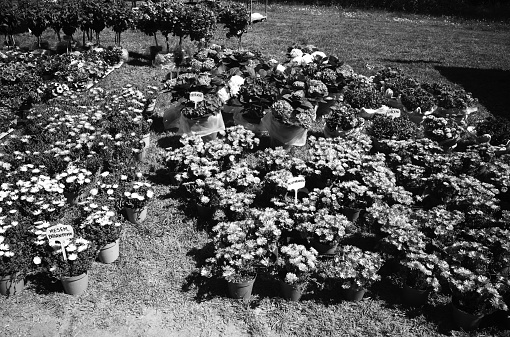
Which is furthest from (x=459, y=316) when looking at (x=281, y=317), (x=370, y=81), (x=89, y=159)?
(x=370, y=81)

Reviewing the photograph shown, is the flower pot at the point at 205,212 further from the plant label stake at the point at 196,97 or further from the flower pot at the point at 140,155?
the plant label stake at the point at 196,97

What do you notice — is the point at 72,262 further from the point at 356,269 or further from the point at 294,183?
the point at 356,269

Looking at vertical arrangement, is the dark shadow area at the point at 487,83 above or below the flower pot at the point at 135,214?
above

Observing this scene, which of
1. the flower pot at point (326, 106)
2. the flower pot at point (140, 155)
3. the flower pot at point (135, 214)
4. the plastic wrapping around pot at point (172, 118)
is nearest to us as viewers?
the flower pot at point (135, 214)

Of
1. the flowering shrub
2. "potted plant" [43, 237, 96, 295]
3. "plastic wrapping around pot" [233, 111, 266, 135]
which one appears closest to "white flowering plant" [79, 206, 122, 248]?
"potted plant" [43, 237, 96, 295]

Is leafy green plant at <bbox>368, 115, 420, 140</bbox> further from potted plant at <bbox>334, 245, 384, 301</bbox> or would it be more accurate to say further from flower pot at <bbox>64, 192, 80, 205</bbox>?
flower pot at <bbox>64, 192, 80, 205</bbox>

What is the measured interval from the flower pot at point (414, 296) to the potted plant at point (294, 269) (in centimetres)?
116

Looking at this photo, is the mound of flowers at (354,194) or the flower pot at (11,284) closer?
the flower pot at (11,284)

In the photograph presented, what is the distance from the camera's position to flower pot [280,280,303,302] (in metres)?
4.79

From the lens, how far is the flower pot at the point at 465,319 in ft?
15.0

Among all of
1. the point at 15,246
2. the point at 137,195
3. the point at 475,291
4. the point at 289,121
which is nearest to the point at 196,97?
the point at 289,121

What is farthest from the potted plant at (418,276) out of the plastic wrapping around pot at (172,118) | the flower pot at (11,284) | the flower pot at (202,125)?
the plastic wrapping around pot at (172,118)

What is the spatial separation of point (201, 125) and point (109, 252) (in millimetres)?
3309

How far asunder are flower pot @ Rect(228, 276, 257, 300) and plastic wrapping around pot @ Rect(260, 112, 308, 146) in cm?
358
